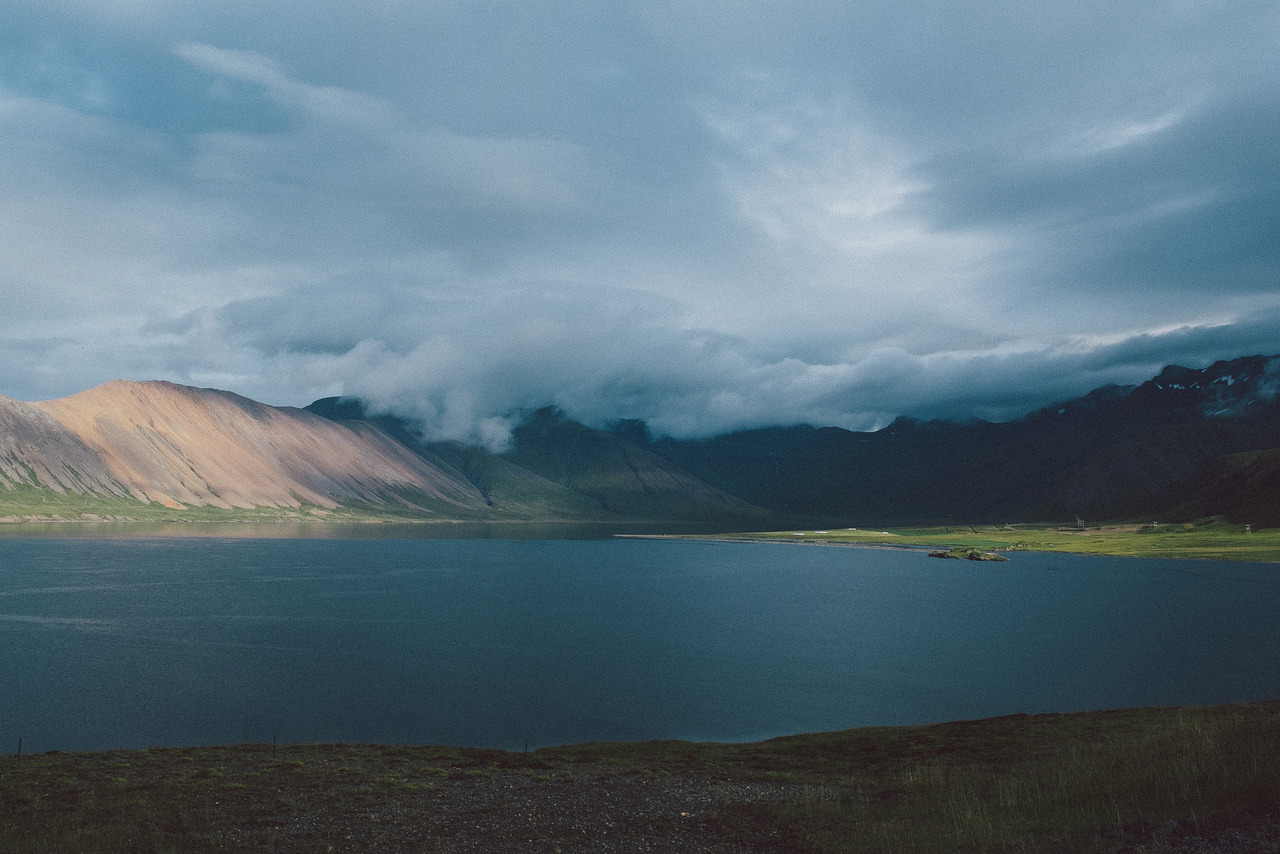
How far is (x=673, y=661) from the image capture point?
6900 centimetres

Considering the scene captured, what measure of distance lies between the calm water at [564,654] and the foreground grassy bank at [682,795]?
965cm

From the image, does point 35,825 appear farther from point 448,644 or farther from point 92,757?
point 448,644

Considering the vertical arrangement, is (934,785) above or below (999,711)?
above

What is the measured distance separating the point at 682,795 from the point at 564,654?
4231 cm

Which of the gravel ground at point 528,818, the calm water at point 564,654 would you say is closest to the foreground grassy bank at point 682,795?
the gravel ground at point 528,818

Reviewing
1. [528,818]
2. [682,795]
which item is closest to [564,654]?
[682,795]

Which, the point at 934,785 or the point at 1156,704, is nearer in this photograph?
the point at 934,785

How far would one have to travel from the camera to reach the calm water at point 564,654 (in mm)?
49531

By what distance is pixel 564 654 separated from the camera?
71000mm

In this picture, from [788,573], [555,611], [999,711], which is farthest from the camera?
[788,573]

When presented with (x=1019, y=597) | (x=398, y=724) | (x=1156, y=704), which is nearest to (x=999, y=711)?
(x=1156, y=704)

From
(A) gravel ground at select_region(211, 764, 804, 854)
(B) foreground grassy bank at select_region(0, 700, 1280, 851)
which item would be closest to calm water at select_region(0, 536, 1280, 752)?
(B) foreground grassy bank at select_region(0, 700, 1280, 851)

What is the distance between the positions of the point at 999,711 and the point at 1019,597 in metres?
75.5

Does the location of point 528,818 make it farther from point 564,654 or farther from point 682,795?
point 564,654
